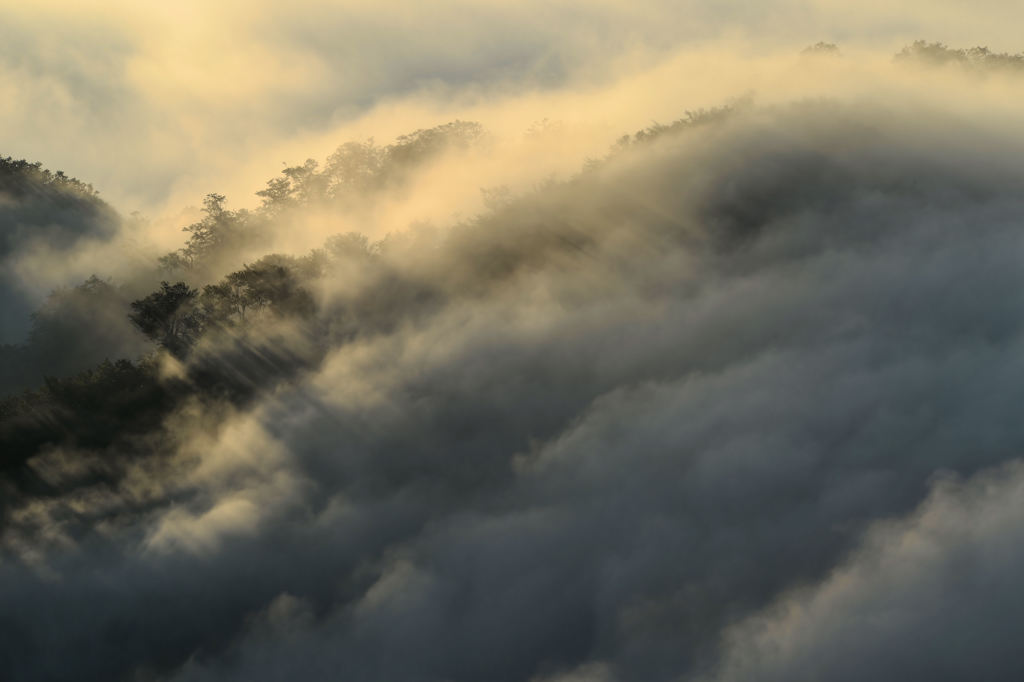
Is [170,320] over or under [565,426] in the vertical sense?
over

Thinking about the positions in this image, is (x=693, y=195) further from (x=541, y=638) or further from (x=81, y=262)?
(x=81, y=262)

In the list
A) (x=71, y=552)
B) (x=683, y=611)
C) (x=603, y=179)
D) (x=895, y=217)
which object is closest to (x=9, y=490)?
(x=71, y=552)

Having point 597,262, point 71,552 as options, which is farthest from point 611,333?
point 71,552

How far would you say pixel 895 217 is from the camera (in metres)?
119

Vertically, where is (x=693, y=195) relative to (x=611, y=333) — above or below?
above

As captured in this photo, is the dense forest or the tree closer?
the dense forest

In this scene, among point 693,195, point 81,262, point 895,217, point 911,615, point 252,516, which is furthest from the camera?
point 81,262

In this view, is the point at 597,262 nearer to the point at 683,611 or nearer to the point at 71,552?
the point at 683,611

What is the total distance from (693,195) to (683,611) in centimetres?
5240

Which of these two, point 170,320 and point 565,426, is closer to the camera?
point 170,320

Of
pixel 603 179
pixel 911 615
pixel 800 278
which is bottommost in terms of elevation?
pixel 911 615

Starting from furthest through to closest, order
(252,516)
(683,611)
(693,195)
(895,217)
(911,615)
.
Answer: (693,195)
(895,217)
(252,516)
(683,611)
(911,615)

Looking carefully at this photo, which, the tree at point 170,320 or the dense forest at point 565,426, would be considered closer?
the dense forest at point 565,426

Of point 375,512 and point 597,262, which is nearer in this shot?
point 375,512
